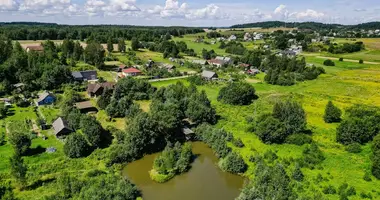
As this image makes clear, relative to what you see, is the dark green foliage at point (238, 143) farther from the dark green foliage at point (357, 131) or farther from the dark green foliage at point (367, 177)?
the dark green foliage at point (367, 177)

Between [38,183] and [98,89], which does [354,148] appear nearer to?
[38,183]

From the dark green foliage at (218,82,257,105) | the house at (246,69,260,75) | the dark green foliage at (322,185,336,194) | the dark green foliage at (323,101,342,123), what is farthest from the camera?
the house at (246,69,260,75)

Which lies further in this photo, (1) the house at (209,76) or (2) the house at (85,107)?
(1) the house at (209,76)

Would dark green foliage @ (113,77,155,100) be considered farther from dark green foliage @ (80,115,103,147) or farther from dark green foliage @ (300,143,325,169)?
dark green foliage @ (300,143,325,169)

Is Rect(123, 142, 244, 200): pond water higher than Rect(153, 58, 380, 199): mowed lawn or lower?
lower

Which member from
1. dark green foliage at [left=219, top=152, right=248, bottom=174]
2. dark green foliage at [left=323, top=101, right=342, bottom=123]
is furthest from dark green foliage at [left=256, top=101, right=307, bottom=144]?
dark green foliage at [left=323, top=101, right=342, bottom=123]

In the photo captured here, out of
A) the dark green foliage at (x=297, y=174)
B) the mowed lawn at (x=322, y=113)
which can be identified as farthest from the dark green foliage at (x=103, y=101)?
the dark green foliage at (x=297, y=174)

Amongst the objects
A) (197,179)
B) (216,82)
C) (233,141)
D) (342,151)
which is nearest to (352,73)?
(216,82)

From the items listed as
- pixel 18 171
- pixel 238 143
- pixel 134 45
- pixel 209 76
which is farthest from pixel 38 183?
pixel 134 45

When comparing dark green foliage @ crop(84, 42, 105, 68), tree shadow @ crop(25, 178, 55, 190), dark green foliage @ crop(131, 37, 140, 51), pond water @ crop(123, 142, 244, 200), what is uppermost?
dark green foliage @ crop(131, 37, 140, 51)
